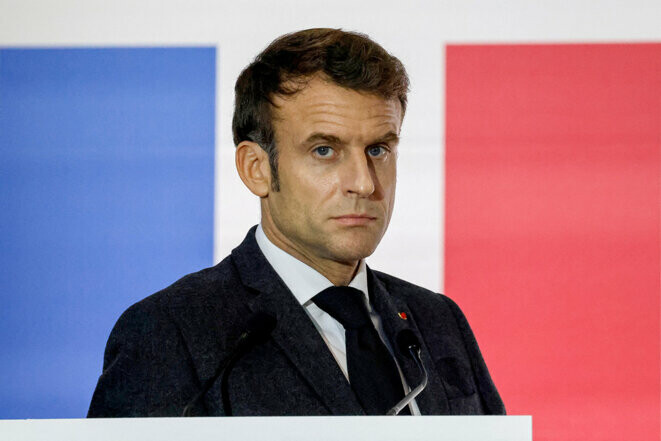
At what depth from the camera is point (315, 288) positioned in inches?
67.7

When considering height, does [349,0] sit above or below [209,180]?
above

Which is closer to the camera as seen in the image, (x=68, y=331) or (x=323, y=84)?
(x=323, y=84)

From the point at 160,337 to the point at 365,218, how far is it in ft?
1.56

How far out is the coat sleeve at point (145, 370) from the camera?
1.56 m

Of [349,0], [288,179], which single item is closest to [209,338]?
[288,179]

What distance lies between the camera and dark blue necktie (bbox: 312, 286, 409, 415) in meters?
1.63

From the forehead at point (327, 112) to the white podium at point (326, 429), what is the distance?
60 cm

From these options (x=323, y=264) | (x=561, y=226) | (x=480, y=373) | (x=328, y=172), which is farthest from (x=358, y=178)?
(x=561, y=226)

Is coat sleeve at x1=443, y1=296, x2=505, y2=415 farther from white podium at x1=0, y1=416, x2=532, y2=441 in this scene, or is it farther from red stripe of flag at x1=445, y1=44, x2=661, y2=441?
white podium at x1=0, y1=416, x2=532, y2=441

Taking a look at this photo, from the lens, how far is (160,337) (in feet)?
5.21

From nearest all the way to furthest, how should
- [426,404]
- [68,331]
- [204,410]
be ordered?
[204,410] → [426,404] → [68,331]

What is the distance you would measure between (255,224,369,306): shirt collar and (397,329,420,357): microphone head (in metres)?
0.11

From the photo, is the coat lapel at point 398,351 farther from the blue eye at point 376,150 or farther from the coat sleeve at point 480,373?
the blue eye at point 376,150

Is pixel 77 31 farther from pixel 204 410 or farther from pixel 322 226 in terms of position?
pixel 204 410
